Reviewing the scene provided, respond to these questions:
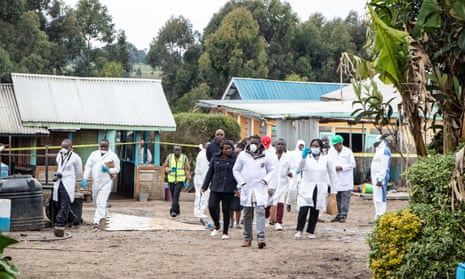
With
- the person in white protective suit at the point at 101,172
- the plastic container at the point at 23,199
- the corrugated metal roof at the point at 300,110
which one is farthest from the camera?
the corrugated metal roof at the point at 300,110

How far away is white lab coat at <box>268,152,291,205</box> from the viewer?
16.7m

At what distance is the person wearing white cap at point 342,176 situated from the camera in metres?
18.3

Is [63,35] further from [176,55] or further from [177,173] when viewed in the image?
[177,173]

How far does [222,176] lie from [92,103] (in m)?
12.0

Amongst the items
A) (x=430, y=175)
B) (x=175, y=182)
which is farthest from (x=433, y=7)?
(x=175, y=182)

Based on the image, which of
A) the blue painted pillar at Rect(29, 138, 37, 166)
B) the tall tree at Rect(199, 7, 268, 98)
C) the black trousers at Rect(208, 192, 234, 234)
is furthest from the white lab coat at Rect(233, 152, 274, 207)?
the tall tree at Rect(199, 7, 268, 98)

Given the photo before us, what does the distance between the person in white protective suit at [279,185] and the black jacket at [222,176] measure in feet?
6.42

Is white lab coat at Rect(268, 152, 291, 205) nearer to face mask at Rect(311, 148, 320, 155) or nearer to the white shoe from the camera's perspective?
the white shoe

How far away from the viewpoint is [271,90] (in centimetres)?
3959

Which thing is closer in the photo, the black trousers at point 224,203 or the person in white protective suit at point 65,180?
the black trousers at point 224,203

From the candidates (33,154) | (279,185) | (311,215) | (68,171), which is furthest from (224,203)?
(33,154)

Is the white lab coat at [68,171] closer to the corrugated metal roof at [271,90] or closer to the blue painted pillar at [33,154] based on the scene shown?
the blue painted pillar at [33,154]

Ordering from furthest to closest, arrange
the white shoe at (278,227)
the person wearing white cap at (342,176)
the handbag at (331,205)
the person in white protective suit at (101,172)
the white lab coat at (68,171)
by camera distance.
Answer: the person wearing white cap at (342,176) → the handbag at (331,205) → the person in white protective suit at (101,172) → the white shoe at (278,227) → the white lab coat at (68,171)

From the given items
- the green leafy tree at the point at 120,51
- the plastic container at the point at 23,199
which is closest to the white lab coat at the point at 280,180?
the plastic container at the point at 23,199
